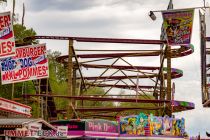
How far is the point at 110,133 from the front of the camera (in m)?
33.9

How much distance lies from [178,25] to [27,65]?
484 inches

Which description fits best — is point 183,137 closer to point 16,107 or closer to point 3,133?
point 16,107

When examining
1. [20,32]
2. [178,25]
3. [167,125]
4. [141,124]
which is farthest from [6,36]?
[20,32]

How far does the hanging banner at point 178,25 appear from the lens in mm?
37062

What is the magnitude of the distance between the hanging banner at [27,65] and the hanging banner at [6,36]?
4.97 metres

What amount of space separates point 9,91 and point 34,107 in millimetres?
4051

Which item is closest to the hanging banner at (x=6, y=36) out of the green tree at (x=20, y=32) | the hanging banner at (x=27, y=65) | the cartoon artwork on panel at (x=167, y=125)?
the hanging banner at (x=27, y=65)

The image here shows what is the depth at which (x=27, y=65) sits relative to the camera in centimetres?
3128

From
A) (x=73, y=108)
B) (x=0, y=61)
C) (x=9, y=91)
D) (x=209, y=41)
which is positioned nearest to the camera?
(x=0, y=61)

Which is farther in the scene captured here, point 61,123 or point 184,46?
point 184,46

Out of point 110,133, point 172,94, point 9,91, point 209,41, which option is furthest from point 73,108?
point 9,91

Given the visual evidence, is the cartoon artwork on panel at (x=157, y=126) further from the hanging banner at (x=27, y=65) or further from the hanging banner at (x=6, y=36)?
the hanging banner at (x=6, y=36)

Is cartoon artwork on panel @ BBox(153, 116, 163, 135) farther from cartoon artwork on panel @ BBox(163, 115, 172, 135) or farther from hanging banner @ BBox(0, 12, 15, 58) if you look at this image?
hanging banner @ BBox(0, 12, 15, 58)

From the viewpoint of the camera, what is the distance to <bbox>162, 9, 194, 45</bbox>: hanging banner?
3706 centimetres
